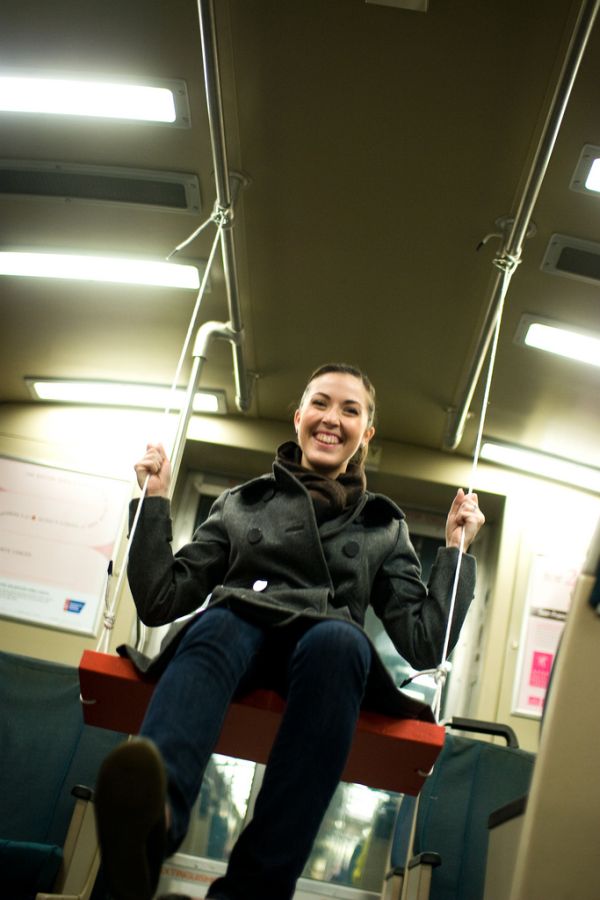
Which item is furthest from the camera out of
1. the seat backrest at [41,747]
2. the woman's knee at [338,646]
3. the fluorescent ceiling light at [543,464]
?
the fluorescent ceiling light at [543,464]

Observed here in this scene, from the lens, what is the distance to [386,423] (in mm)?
5070

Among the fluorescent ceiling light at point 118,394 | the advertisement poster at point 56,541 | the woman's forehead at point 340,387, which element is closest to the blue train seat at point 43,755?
the advertisement poster at point 56,541

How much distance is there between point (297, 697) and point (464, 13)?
83.1 inches

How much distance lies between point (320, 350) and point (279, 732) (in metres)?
3.09

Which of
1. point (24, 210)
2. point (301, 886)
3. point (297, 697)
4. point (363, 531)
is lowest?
point (301, 886)

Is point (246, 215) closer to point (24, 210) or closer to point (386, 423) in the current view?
point (24, 210)

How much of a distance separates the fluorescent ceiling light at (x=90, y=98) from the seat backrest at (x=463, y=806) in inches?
100

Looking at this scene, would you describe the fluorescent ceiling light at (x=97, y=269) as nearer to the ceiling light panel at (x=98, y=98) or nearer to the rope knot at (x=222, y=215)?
the rope knot at (x=222, y=215)

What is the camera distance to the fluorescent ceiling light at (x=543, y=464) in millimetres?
5000

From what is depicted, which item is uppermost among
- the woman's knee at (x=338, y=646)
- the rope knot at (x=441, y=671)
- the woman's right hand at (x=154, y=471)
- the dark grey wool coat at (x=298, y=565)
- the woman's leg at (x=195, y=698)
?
the woman's right hand at (x=154, y=471)

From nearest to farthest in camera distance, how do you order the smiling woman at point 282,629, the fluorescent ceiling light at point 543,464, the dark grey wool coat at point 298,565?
the smiling woman at point 282,629
the dark grey wool coat at point 298,565
the fluorescent ceiling light at point 543,464

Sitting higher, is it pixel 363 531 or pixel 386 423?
pixel 386 423

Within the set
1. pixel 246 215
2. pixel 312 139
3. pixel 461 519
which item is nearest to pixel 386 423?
pixel 246 215

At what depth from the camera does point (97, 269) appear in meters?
4.13
